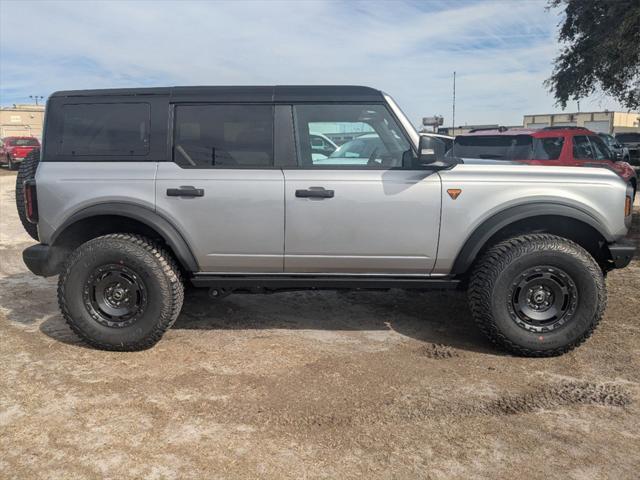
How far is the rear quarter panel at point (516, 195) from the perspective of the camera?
395cm

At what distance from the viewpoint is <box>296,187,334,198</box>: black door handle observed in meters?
3.94

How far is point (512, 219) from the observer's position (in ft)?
12.8

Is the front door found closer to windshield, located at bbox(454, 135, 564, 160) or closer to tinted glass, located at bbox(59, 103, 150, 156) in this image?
tinted glass, located at bbox(59, 103, 150, 156)

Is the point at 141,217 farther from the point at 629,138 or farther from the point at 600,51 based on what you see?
the point at 629,138

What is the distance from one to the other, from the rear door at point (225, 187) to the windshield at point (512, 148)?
17.4 feet

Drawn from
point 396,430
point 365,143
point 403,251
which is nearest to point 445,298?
point 403,251

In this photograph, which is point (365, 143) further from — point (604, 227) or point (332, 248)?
point (604, 227)

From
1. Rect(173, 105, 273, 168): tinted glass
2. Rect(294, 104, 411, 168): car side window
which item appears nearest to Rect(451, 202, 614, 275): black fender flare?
Rect(294, 104, 411, 168): car side window

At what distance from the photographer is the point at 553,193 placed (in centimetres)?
394

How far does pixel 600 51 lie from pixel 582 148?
2413 mm

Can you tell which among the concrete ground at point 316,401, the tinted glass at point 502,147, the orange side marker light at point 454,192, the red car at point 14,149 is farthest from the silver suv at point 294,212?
the red car at point 14,149

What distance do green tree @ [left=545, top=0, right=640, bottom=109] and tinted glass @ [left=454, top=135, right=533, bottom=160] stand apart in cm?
298

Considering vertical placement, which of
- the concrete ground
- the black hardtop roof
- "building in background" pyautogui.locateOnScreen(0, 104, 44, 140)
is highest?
"building in background" pyautogui.locateOnScreen(0, 104, 44, 140)

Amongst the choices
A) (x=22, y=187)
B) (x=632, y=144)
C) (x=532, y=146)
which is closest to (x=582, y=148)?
(x=532, y=146)
